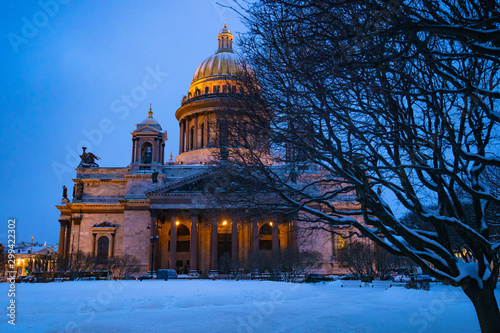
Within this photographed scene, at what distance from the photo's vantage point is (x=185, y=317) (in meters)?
13.2

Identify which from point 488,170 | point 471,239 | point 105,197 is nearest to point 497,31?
point 471,239

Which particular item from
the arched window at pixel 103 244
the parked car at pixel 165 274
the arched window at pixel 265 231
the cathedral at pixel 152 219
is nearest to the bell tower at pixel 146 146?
the cathedral at pixel 152 219

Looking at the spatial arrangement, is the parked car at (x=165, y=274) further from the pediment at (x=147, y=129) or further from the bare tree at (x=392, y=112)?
the bare tree at (x=392, y=112)

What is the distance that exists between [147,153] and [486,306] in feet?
187

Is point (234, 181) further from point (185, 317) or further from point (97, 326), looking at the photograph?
point (97, 326)

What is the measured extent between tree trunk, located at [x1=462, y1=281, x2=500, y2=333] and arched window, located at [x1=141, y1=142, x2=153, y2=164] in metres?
56.0

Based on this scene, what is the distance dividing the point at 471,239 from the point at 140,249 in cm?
5277

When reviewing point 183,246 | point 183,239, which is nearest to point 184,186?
point 183,239

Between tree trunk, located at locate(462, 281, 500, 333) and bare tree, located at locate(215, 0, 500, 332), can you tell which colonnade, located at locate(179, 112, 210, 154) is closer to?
bare tree, located at locate(215, 0, 500, 332)

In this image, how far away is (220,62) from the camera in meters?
77.3

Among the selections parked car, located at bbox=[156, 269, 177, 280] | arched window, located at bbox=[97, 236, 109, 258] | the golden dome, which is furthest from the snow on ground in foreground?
the golden dome

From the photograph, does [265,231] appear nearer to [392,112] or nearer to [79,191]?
[392,112]

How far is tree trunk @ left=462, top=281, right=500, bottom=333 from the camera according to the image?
9648 millimetres

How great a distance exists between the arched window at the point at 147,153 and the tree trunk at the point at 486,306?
56.0 meters
